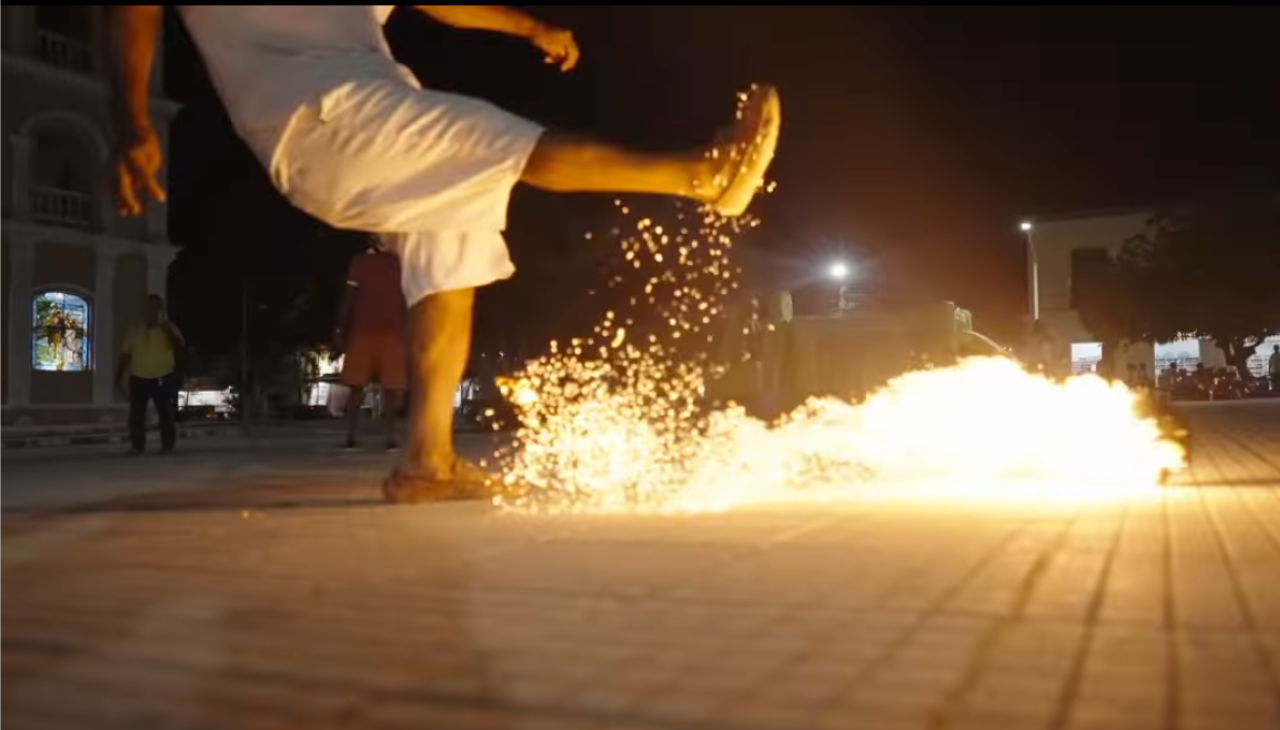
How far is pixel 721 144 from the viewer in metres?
5.75

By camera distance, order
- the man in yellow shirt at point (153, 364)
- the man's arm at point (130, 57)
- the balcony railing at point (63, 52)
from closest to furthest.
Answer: the man's arm at point (130, 57), the man in yellow shirt at point (153, 364), the balcony railing at point (63, 52)

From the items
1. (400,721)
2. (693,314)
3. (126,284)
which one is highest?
(126,284)

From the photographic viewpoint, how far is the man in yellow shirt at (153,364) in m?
12.6

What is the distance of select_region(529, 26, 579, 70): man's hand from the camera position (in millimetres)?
6730

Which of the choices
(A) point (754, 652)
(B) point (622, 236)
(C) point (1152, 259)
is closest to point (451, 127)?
(A) point (754, 652)

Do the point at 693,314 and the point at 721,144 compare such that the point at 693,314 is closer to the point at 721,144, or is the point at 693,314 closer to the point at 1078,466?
the point at 1078,466

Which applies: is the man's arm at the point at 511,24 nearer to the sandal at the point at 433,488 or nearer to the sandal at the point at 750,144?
the sandal at the point at 750,144

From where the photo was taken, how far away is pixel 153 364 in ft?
41.6

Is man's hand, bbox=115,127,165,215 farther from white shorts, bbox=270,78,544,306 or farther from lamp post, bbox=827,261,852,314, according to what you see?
lamp post, bbox=827,261,852,314

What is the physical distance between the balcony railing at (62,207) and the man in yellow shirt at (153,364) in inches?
694

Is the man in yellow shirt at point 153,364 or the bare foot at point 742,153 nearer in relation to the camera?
the bare foot at point 742,153

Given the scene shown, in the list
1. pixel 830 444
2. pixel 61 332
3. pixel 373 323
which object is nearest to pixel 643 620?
pixel 830 444

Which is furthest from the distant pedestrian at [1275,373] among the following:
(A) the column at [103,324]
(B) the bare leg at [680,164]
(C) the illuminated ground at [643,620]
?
(B) the bare leg at [680,164]

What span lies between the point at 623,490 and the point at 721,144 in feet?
7.80
